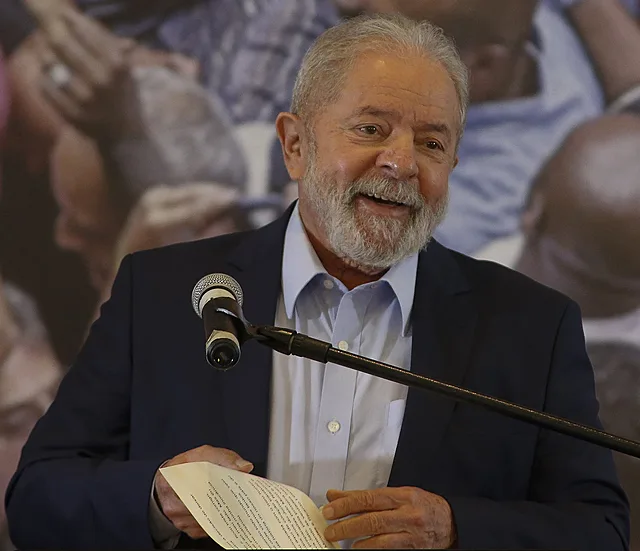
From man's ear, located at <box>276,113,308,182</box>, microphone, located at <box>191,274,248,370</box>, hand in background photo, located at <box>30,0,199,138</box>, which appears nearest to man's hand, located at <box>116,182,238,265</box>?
hand in background photo, located at <box>30,0,199,138</box>

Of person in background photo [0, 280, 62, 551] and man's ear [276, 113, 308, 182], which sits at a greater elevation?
man's ear [276, 113, 308, 182]

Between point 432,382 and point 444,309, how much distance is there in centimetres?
78

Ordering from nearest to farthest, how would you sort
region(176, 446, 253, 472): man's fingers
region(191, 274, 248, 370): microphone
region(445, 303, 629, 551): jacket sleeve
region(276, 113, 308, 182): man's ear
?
region(191, 274, 248, 370): microphone
region(176, 446, 253, 472): man's fingers
region(445, 303, 629, 551): jacket sleeve
region(276, 113, 308, 182): man's ear

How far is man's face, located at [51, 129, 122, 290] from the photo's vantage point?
9.19 ft

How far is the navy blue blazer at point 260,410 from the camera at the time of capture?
183 cm

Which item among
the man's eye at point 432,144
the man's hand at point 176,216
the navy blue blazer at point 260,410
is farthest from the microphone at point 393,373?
the man's hand at point 176,216

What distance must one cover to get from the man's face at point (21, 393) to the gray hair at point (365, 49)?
119 cm

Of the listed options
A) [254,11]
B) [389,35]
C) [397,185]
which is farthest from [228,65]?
[397,185]

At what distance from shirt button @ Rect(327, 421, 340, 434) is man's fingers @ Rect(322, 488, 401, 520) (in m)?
0.39

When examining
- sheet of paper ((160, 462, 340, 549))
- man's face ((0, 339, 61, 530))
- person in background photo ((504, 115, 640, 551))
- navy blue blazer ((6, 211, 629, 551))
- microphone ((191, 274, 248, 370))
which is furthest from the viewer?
person in background photo ((504, 115, 640, 551))

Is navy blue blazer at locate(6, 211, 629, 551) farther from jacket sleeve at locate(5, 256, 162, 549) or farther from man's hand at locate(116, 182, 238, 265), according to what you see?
man's hand at locate(116, 182, 238, 265)

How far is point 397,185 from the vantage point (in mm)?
1985

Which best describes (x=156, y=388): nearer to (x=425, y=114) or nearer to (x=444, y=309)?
(x=444, y=309)

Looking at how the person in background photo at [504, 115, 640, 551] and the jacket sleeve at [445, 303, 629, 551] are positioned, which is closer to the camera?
the jacket sleeve at [445, 303, 629, 551]
